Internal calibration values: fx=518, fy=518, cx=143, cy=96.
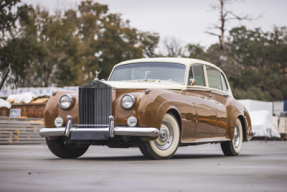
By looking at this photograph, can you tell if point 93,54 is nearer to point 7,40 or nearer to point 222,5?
point 7,40

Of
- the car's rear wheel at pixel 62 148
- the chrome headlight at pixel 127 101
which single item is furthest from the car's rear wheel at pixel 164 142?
the car's rear wheel at pixel 62 148

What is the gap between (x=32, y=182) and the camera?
5496 mm

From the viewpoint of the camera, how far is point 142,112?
345 inches

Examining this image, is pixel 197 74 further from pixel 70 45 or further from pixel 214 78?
pixel 70 45

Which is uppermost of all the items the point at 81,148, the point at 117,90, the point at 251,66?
the point at 251,66

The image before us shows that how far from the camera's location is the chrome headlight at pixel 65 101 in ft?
31.0

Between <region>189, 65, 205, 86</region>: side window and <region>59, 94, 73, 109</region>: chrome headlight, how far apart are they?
2746mm

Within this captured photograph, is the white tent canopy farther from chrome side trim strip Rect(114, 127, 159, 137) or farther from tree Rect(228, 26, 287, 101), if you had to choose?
tree Rect(228, 26, 287, 101)

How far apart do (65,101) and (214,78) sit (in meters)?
4.01

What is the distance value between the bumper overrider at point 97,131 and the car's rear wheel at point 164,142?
329mm

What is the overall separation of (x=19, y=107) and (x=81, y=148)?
1590 cm

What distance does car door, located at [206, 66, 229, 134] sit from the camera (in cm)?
1123

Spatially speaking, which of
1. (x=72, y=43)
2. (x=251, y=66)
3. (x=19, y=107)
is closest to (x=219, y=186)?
(x=19, y=107)

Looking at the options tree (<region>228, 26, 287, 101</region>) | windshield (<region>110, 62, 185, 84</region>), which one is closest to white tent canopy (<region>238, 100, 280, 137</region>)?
windshield (<region>110, 62, 185, 84</region>)
